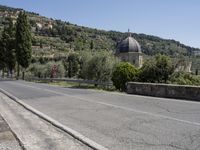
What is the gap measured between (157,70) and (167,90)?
1410cm

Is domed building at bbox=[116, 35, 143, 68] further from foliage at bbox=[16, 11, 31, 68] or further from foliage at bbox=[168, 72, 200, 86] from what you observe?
foliage at bbox=[168, 72, 200, 86]

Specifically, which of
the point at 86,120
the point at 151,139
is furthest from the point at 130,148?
the point at 86,120

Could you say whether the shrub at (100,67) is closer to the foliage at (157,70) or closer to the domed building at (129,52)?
the foliage at (157,70)

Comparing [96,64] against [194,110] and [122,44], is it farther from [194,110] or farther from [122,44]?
[122,44]

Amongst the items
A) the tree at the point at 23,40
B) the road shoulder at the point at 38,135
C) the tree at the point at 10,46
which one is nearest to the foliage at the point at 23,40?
the tree at the point at 23,40

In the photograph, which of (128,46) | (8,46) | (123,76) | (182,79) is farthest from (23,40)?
(123,76)

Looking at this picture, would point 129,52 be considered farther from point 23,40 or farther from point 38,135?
point 38,135

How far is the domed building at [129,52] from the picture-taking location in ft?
260

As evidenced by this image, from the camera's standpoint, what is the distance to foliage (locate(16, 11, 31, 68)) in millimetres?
69875

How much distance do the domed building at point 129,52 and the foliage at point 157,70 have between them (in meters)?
42.7

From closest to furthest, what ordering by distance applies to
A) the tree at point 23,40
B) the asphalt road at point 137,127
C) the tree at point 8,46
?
1. the asphalt road at point 137,127
2. the tree at point 23,40
3. the tree at point 8,46

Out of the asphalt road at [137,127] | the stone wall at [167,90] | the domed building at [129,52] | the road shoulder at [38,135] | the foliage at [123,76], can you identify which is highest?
the domed building at [129,52]

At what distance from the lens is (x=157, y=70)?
110 feet

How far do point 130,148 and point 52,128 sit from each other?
11.4 ft
